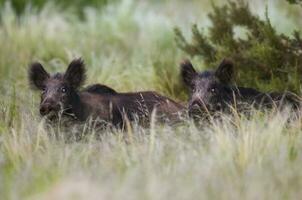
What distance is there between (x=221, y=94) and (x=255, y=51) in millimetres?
1393

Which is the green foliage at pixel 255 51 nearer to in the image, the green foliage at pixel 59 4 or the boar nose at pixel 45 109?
the boar nose at pixel 45 109

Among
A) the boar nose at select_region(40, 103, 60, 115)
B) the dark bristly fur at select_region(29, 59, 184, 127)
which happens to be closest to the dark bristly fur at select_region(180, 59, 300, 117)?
the dark bristly fur at select_region(29, 59, 184, 127)

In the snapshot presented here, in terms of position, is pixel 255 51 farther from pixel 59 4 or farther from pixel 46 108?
pixel 59 4

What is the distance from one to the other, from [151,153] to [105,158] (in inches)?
15.3

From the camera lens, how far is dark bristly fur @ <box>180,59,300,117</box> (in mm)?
8992

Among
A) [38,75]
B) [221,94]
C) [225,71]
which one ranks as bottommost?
[221,94]

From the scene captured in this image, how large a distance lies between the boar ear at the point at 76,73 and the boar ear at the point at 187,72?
1.02 meters

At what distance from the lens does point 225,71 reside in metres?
9.26

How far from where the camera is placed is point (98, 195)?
241 inches

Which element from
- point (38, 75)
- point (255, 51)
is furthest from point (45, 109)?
point (255, 51)

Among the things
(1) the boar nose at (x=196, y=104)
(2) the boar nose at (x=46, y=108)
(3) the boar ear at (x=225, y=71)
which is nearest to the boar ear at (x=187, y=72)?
(3) the boar ear at (x=225, y=71)

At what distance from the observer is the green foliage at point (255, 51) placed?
1019cm

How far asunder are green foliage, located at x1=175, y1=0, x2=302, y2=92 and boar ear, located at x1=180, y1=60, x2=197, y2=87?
3.53ft

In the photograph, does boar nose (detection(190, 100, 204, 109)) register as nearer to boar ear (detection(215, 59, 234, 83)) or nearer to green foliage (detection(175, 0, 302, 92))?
boar ear (detection(215, 59, 234, 83))
